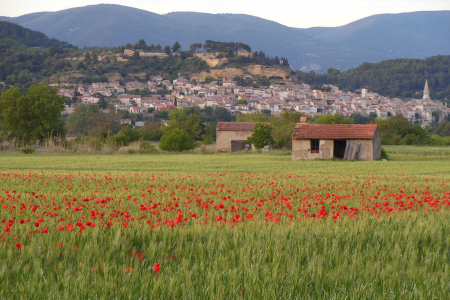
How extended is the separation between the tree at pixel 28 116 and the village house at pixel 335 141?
30.7 m

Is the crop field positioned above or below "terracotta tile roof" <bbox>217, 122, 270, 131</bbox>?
below

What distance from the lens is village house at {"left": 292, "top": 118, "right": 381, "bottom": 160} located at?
42156 mm

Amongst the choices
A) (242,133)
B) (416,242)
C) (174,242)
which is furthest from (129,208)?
(242,133)

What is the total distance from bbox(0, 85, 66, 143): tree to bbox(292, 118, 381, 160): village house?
3067 centimetres

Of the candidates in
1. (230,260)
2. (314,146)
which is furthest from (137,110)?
(230,260)

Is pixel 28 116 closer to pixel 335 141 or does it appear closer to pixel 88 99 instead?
pixel 335 141

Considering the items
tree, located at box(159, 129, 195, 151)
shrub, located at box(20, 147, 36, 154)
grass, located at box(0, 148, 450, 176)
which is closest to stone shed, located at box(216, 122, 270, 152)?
tree, located at box(159, 129, 195, 151)

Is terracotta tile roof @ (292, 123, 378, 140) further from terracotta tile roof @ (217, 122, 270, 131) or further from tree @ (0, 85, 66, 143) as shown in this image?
tree @ (0, 85, 66, 143)

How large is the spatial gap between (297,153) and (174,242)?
39.1m

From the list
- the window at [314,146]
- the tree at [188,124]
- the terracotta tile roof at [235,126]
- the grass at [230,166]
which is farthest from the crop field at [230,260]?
the tree at [188,124]

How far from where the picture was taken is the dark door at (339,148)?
45.5 m

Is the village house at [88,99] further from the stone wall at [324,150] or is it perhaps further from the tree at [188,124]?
the stone wall at [324,150]

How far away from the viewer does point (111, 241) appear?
4965 millimetres

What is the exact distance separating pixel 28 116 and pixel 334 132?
37735 millimetres
